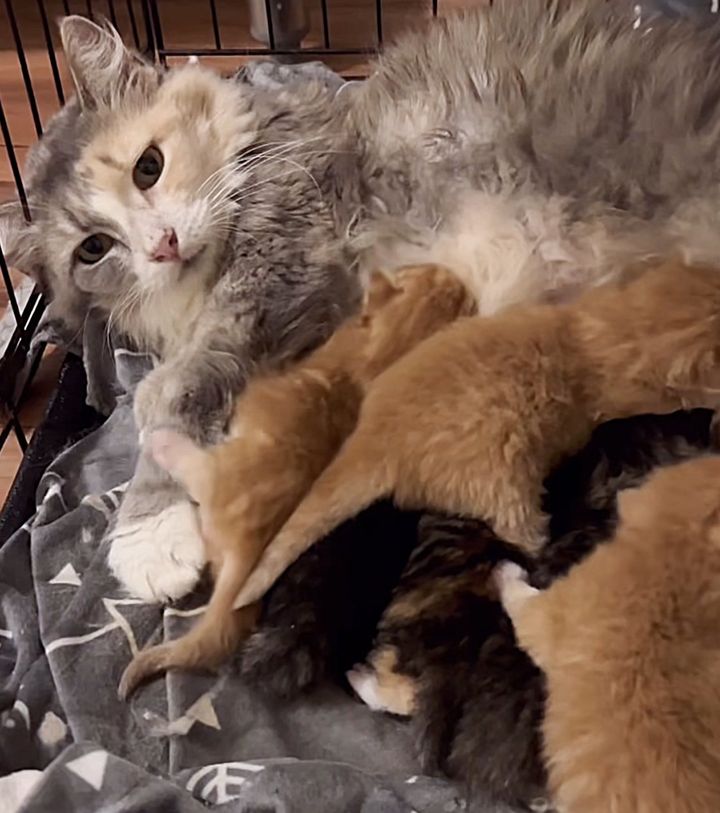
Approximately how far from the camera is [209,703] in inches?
50.9

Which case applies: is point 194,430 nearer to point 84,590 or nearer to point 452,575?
point 84,590

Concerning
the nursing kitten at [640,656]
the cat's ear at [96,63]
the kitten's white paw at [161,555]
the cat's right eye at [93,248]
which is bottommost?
the kitten's white paw at [161,555]

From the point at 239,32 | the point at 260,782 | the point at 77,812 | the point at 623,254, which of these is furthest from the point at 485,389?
the point at 239,32

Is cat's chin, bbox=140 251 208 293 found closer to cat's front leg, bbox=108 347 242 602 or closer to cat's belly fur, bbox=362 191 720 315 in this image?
cat's front leg, bbox=108 347 242 602

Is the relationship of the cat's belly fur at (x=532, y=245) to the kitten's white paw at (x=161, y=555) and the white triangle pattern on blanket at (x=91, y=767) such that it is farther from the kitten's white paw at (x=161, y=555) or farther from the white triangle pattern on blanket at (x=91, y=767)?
the white triangle pattern on blanket at (x=91, y=767)

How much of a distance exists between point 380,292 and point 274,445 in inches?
10.6

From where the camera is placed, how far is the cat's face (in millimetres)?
1573

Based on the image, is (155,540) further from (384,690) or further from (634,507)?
(634,507)

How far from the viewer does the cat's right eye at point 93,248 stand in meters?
1.63

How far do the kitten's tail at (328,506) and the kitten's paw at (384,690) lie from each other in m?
0.14

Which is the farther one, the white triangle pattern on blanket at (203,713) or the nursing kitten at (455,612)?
the white triangle pattern on blanket at (203,713)

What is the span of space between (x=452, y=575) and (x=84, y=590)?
468 millimetres

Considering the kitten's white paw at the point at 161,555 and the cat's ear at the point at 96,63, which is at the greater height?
the cat's ear at the point at 96,63

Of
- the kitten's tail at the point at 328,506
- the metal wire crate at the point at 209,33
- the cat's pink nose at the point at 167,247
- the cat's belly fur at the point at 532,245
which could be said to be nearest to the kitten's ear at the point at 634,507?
the kitten's tail at the point at 328,506
